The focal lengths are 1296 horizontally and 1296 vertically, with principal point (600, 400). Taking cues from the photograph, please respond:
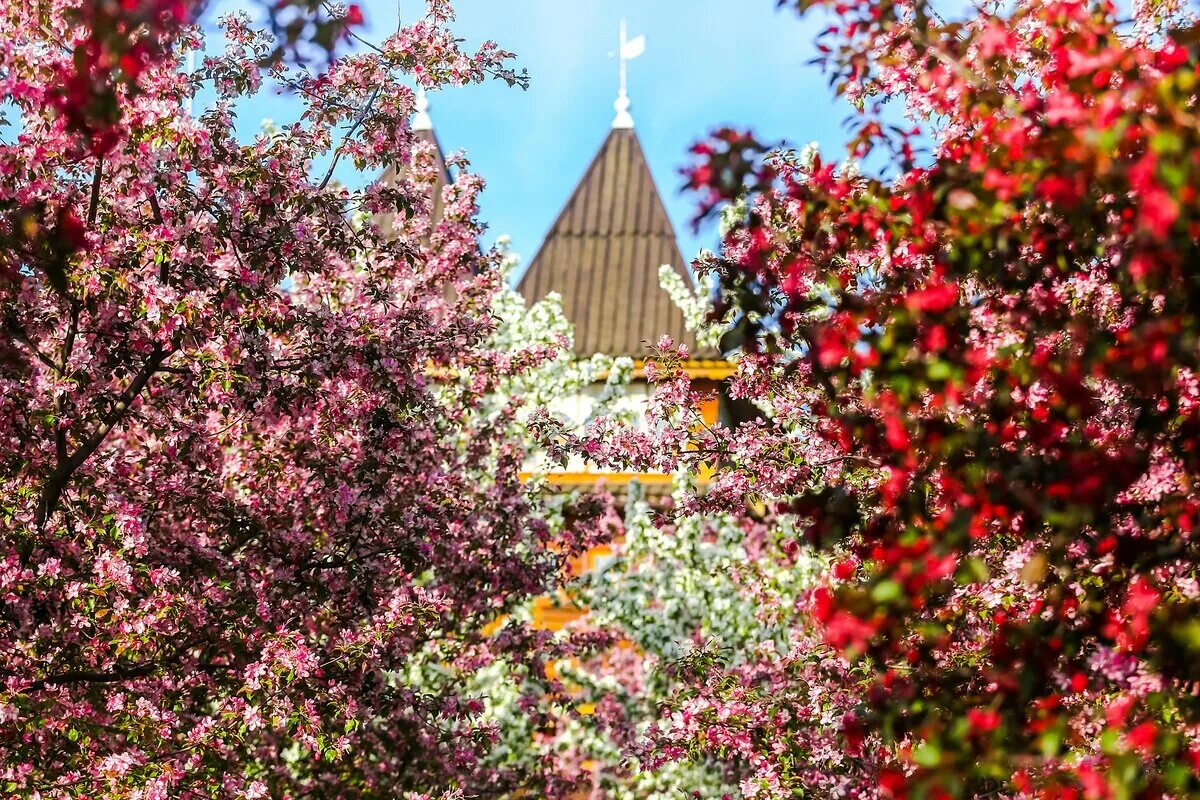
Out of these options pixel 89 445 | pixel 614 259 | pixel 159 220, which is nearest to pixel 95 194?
pixel 159 220

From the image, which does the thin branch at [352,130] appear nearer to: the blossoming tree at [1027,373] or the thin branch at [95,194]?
the thin branch at [95,194]

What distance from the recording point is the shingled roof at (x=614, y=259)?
24531mm

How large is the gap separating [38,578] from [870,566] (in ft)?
15.6

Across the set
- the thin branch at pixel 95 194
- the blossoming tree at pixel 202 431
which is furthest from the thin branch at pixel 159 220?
the thin branch at pixel 95 194

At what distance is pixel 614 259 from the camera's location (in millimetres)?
25625

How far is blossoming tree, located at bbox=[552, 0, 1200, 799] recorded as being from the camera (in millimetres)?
3553

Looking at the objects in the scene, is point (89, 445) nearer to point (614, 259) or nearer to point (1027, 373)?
point (1027, 373)

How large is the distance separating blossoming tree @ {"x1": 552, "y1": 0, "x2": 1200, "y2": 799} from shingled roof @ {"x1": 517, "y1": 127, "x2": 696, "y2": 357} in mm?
17843

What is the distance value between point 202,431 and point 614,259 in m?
17.7

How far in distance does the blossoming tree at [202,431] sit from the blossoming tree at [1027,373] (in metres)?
3.21

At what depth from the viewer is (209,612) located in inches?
316

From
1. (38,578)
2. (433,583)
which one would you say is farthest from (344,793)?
(38,578)

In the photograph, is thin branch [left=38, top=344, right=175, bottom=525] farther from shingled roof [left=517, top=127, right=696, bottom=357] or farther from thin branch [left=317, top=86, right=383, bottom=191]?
shingled roof [left=517, top=127, right=696, bottom=357]

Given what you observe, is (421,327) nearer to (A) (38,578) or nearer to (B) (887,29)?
(A) (38,578)
